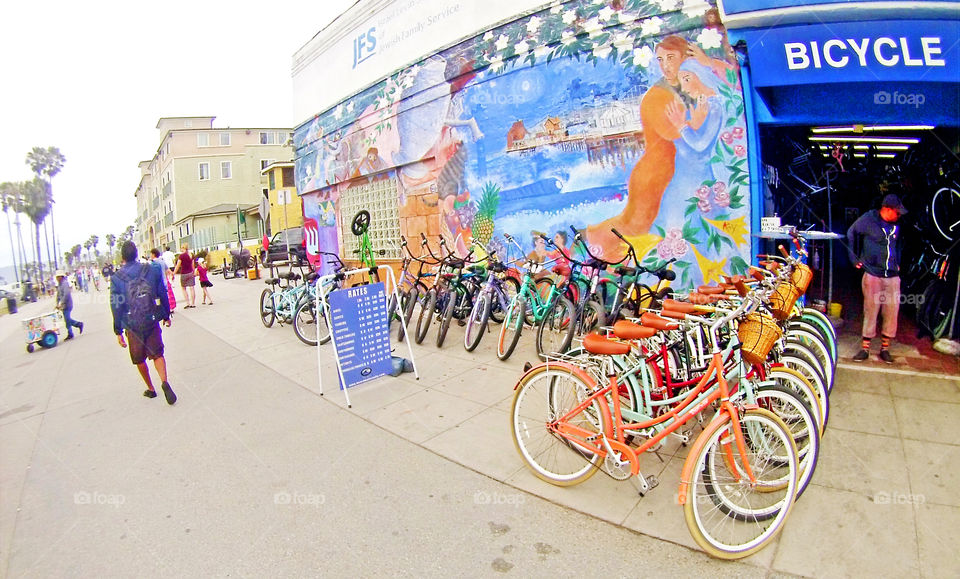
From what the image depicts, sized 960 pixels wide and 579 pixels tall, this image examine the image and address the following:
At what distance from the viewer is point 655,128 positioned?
249 inches

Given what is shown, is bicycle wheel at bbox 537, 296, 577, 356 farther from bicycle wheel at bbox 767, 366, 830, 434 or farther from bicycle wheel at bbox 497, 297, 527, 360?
bicycle wheel at bbox 767, 366, 830, 434

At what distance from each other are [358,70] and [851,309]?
10.5 meters

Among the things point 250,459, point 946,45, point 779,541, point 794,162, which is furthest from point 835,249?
point 250,459

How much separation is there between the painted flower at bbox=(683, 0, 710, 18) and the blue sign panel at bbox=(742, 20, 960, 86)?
0.63 meters

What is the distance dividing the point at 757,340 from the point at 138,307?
6.17 meters

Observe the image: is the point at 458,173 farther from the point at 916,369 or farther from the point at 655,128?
the point at 916,369

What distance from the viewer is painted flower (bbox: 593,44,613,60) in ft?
21.7

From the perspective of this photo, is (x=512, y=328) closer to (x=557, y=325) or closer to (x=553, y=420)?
(x=557, y=325)

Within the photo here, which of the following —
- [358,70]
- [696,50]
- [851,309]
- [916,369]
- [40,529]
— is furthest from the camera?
[358,70]

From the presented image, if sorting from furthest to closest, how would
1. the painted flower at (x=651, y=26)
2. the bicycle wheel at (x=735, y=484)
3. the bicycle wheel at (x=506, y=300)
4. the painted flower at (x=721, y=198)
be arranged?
the bicycle wheel at (x=506, y=300), the painted flower at (x=651, y=26), the painted flower at (x=721, y=198), the bicycle wheel at (x=735, y=484)

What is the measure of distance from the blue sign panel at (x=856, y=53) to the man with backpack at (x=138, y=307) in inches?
286

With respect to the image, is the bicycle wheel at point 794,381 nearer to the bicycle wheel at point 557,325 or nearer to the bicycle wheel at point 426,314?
the bicycle wheel at point 557,325

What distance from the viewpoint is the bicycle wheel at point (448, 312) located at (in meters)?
6.90

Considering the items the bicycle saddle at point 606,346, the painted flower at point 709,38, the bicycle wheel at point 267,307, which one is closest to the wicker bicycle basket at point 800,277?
the bicycle saddle at point 606,346
